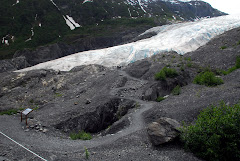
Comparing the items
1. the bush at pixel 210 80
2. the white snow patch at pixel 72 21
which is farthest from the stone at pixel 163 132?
the white snow patch at pixel 72 21

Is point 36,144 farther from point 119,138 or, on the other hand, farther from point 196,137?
point 196,137

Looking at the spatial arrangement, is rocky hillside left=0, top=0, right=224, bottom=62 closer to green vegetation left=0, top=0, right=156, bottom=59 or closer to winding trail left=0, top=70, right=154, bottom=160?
green vegetation left=0, top=0, right=156, bottom=59

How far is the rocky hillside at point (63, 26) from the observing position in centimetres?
4138

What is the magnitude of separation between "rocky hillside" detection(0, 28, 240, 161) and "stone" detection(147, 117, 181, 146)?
0.97ft

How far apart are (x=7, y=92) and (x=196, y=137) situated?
18532 mm

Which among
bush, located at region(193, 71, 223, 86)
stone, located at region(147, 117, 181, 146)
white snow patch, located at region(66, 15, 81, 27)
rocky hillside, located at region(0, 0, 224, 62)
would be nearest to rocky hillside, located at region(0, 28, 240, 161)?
stone, located at region(147, 117, 181, 146)

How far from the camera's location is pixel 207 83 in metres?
13.1

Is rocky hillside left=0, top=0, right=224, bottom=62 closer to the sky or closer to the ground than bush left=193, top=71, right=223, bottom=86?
closer to the sky

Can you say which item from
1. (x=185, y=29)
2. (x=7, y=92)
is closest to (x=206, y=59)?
(x=185, y=29)

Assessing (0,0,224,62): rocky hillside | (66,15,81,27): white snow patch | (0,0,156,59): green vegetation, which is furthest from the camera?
(66,15,81,27): white snow patch

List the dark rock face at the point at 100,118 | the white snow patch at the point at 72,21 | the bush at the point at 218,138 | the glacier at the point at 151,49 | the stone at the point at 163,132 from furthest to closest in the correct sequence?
the white snow patch at the point at 72,21 < the glacier at the point at 151,49 < the dark rock face at the point at 100,118 < the stone at the point at 163,132 < the bush at the point at 218,138

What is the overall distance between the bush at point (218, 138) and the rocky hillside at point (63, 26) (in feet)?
116

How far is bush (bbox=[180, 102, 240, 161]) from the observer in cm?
547

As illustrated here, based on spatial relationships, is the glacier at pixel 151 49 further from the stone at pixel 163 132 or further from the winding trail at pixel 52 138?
the stone at pixel 163 132
